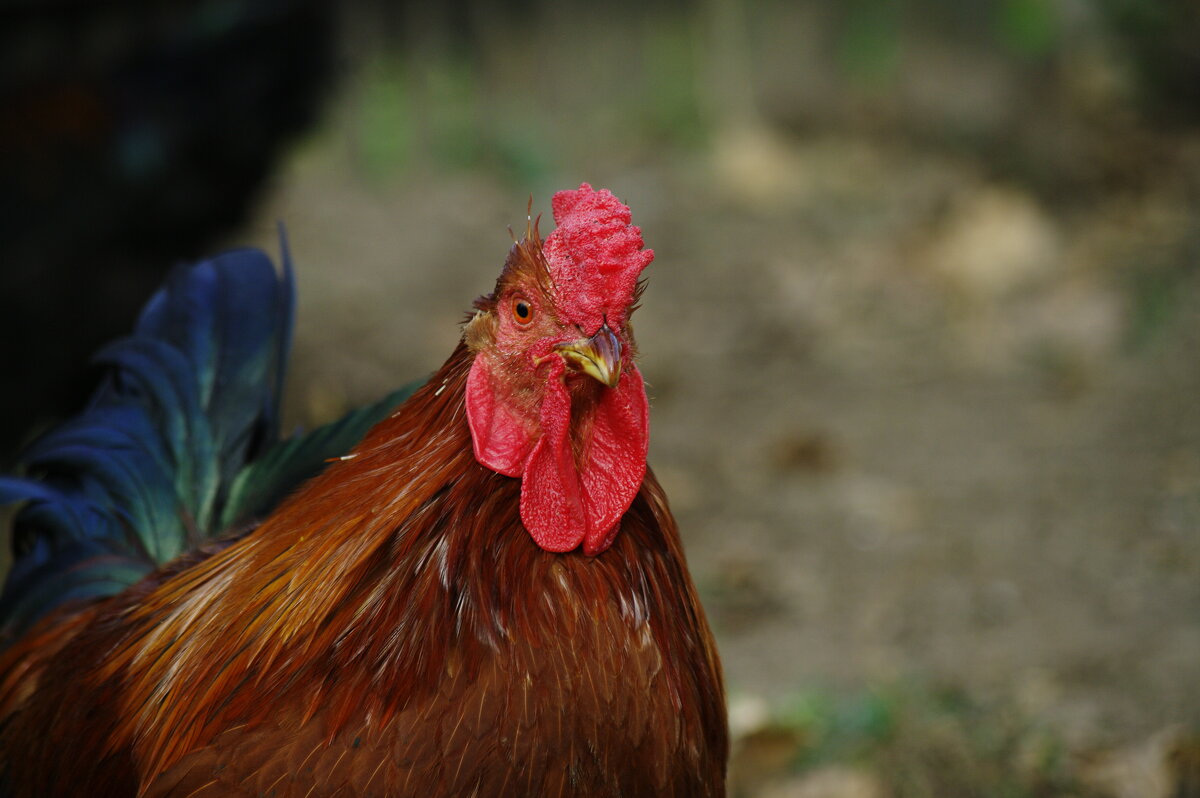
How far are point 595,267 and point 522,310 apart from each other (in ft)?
0.51

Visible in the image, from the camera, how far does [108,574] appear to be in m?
2.80

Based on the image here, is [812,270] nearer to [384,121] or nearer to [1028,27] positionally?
[1028,27]

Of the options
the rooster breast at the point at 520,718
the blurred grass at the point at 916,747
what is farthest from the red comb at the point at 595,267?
the blurred grass at the point at 916,747

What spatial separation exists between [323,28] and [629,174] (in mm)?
2907

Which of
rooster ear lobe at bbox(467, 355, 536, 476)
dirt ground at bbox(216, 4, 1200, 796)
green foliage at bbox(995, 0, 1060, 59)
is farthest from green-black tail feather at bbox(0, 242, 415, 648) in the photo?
green foliage at bbox(995, 0, 1060, 59)

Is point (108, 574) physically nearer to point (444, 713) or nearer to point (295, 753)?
point (295, 753)

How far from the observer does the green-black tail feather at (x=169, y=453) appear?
9.16ft

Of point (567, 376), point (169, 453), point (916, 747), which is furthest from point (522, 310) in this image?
point (916, 747)

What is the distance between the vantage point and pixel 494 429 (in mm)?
2029

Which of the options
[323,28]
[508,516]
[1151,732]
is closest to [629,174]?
[323,28]

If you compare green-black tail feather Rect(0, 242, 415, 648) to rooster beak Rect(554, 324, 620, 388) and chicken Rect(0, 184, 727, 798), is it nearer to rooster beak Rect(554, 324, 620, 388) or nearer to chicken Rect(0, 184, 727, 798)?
chicken Rect(0, 184, 727, 798)

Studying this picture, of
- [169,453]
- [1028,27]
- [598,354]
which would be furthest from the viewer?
[1028,27]

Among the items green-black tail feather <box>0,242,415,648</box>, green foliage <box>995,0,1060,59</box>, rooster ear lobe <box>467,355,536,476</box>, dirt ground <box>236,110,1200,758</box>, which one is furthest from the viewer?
green foliage <box>995,0,1060,59</box>

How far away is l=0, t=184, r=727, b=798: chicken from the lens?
1976mm
